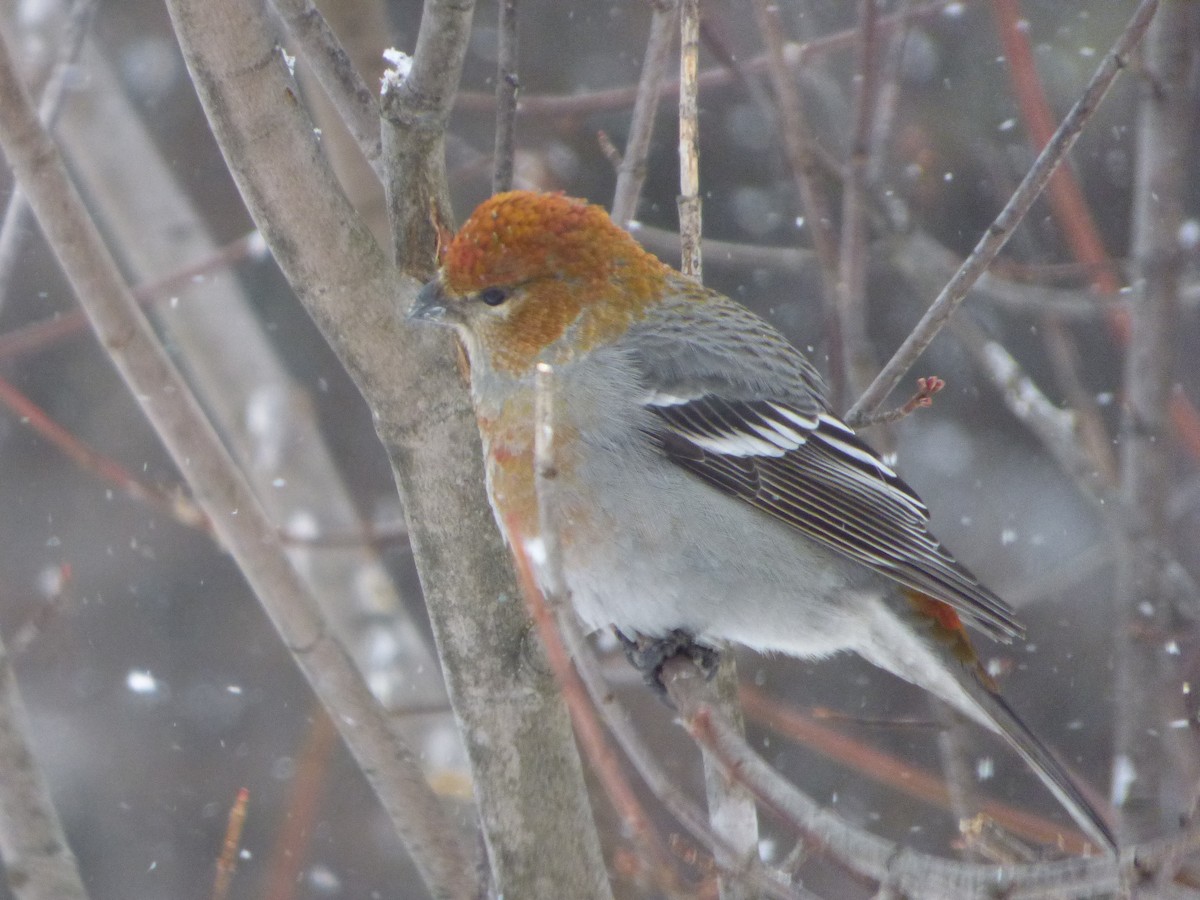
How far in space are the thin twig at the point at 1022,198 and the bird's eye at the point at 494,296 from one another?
0.89 meters

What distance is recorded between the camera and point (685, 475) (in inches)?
129

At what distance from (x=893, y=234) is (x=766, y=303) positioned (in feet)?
15.4

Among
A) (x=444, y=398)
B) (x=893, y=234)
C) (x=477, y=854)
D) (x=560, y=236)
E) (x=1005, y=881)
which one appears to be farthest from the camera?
(x=893, y=234)

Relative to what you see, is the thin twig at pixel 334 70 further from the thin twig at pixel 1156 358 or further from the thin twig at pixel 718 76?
the thin twig at pixel 1156 358

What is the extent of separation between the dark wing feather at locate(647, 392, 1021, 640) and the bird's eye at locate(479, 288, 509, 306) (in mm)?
448

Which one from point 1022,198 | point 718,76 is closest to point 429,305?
point 1022,198

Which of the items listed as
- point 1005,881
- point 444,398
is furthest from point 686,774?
point 1005,881

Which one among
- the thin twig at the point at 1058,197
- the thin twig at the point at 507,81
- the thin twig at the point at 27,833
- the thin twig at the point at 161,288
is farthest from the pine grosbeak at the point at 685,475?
the thin twig at the point at 161,288

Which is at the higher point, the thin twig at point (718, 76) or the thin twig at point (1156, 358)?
the thin twig at point (718, 76)

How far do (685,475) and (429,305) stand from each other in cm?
84

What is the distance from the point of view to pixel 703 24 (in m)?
3.49

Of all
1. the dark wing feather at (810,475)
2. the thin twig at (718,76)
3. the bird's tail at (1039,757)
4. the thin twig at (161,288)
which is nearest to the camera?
the bird's tail at (1039,757)

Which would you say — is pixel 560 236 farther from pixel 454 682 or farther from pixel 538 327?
pixel 454 682

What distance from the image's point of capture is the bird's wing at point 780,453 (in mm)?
3281
